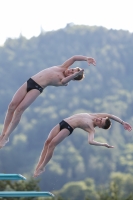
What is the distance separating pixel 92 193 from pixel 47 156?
141 feet

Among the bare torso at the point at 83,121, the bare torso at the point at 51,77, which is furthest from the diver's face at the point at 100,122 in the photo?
the bare torso at the point at 51,77

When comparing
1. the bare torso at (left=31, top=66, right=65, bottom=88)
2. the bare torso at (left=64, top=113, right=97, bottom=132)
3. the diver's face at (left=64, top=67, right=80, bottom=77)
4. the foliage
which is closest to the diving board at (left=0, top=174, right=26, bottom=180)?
the bare torso at (left=64, top=113, right=97, bottom=132)

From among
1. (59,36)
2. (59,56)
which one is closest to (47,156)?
(59,56)

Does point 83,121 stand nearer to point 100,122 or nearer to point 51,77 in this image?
point 100,122

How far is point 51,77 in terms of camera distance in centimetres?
1412

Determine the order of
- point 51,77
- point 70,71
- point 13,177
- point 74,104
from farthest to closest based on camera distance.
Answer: point 74,104
point 51,77
point 70,71
point 13,177

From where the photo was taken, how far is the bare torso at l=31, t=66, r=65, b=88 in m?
14.1

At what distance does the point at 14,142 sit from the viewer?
73062 millimetres

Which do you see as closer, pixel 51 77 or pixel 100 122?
pixel 100 122

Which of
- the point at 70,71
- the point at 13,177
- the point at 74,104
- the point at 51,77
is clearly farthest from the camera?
the point at 74,104

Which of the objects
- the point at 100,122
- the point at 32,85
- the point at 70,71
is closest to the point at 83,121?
the point at 100,122

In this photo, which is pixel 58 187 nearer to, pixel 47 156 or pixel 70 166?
pixel 70 166

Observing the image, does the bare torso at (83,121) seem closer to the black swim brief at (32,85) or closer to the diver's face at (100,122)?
the diver's face at (100,122)

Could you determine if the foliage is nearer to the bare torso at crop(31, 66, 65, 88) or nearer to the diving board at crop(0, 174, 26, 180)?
the bare torso at crop(31, 66, 65, 88)
